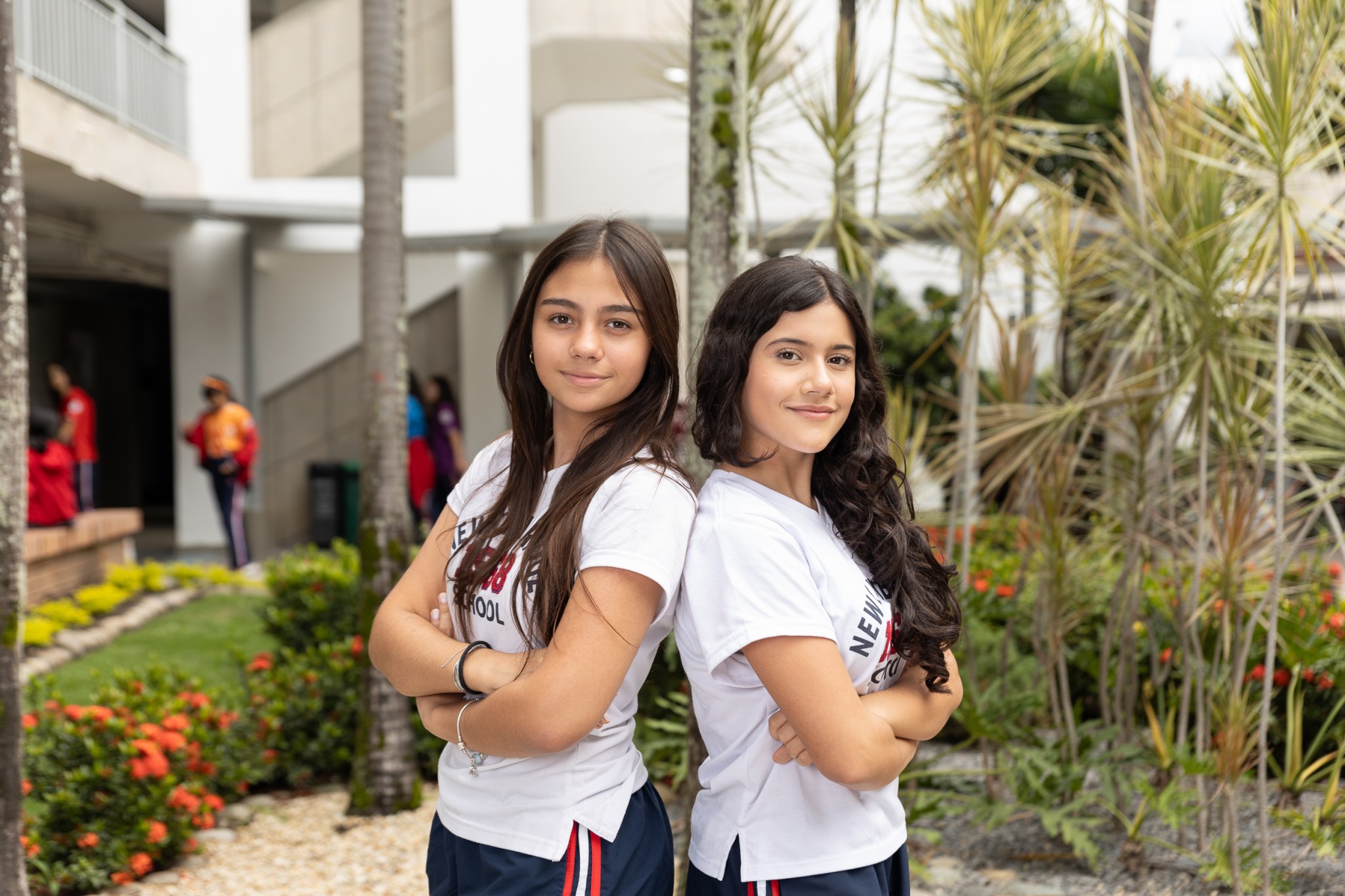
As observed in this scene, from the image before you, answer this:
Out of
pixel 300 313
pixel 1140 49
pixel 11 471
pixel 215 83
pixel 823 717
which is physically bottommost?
pixel 823 717

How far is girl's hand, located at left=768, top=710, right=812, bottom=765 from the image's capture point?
1.49 metres

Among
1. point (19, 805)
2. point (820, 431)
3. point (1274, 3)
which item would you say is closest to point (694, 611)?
point (820, 431)

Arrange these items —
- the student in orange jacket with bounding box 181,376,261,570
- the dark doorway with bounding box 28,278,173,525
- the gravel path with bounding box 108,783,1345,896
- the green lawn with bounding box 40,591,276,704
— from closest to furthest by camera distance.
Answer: the gravel path with bounding box 108,783,1345,896 < the green lawn with bounding box 40,591,276,704 < the student in orange jacket with bounding box 181,376,261,570 < the dark doorway with bounding box 28,278,173,525

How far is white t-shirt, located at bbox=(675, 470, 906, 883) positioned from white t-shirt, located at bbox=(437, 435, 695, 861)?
5 cm

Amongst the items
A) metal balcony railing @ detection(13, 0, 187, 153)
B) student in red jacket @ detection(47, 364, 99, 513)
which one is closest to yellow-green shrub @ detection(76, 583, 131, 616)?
student in red jacket @ detection(47, 364, 99, 513)

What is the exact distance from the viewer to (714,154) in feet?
9.24

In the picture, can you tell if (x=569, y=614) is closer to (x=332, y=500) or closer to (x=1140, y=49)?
(x=1140, y=49)

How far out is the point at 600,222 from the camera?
1.62 meters

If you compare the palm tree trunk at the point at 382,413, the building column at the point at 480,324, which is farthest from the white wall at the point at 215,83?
the palm tree trunk at the point at 382,413

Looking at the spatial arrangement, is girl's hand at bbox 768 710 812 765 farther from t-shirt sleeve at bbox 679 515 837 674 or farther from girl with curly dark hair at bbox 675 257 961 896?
t-shirt sleeve at bbox 679 515 837 674

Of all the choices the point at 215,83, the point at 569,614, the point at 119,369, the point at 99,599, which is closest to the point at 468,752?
the point at 569,614

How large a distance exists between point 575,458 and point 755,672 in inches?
16.5

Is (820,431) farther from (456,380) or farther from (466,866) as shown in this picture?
(456,380)

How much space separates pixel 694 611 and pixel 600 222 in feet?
1.95
